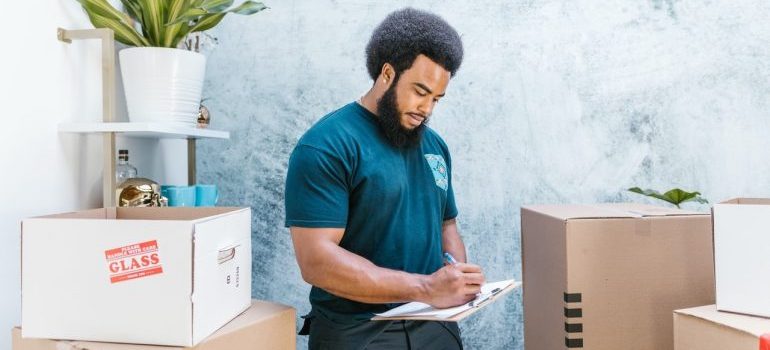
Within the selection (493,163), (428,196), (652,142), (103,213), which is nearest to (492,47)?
(493,163)

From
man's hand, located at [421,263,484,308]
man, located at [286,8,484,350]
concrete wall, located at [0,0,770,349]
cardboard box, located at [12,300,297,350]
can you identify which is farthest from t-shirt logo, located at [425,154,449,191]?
concrete wall, located at [0,0,770,349]

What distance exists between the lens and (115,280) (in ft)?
3.10

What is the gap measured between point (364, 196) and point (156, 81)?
2.07ft

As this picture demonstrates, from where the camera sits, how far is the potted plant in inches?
56.9

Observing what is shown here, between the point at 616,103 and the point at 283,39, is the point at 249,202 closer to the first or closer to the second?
the point at 283,39

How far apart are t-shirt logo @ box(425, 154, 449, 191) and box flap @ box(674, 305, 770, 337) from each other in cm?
57

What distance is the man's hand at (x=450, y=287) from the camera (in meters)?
1.18

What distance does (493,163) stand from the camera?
2.12 m

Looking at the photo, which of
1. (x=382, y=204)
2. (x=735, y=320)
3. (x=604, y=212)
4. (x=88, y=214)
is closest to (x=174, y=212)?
(x=88, y=214)

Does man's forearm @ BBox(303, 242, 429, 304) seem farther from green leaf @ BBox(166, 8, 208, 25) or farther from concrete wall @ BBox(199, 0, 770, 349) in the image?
concrete wall @ BBox(199, 0, 770, 349)

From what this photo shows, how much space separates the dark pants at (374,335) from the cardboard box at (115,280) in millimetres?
364

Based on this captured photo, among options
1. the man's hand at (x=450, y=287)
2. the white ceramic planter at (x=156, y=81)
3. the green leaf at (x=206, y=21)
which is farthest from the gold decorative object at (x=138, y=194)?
the man's hand at (x=450, y=287)

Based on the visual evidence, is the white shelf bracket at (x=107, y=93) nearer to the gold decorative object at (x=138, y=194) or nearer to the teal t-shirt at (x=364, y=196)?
the gold decorative object at (x=138, y=194)

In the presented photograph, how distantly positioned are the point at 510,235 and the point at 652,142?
0.61 metres
